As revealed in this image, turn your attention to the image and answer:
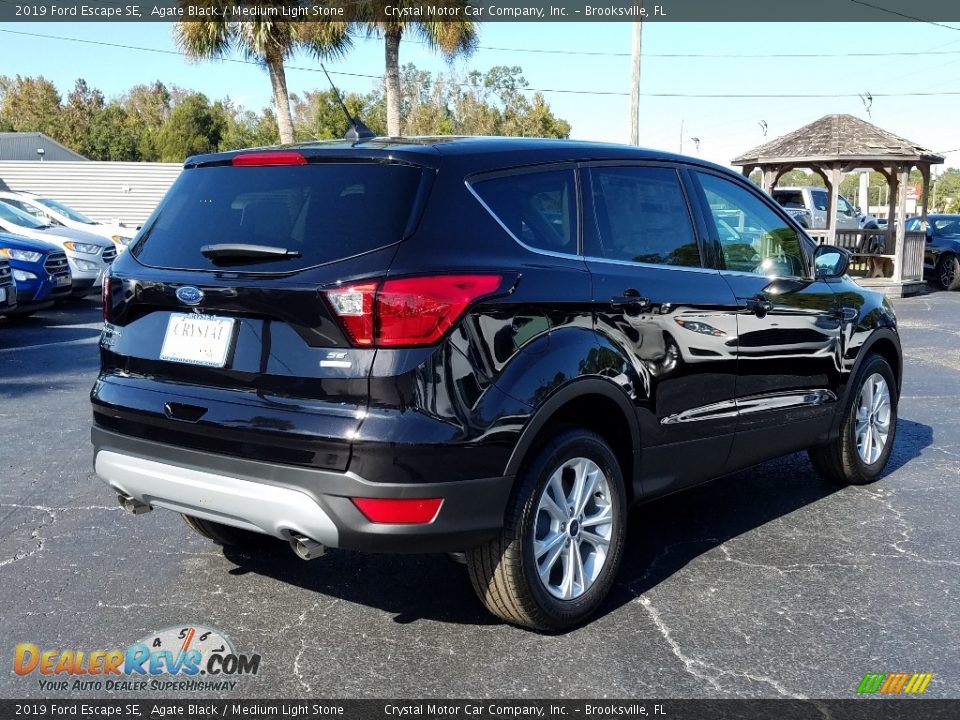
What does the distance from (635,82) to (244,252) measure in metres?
18.7

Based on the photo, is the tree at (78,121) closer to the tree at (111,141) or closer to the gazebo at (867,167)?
the tree at (111,141)

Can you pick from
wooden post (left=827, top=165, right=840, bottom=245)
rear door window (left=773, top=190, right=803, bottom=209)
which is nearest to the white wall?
rear door window (left=773, top=190, right=803, bottom=209)

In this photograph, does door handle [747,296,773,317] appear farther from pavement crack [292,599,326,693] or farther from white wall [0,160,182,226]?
→ white wall [0,160,182,226]

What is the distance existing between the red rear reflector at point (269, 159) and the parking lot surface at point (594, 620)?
1.77m

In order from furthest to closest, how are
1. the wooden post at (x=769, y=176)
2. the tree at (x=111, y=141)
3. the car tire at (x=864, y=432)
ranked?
the tree at (x=111, y=141) < the wooden post at (x=769, y=176) < the car tire at (x=864, y=432)

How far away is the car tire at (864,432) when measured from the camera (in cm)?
563

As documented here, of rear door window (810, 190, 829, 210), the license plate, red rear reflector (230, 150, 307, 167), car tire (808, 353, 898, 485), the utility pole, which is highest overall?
the utility pole

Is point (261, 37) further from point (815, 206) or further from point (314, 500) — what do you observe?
point (314, 500)

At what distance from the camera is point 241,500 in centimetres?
335

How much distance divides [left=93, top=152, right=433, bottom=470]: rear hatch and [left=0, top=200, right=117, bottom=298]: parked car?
12.3 metres

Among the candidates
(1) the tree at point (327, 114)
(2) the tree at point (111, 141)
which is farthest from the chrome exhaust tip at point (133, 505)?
(2) the tree at point (111, 141)

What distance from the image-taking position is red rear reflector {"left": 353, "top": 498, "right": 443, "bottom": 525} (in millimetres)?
3225

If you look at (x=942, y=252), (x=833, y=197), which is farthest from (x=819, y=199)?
(x=833, y=197)

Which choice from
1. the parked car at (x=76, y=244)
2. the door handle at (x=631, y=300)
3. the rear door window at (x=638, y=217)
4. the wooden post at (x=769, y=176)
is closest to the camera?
the door handle at (x=631, y=300)
